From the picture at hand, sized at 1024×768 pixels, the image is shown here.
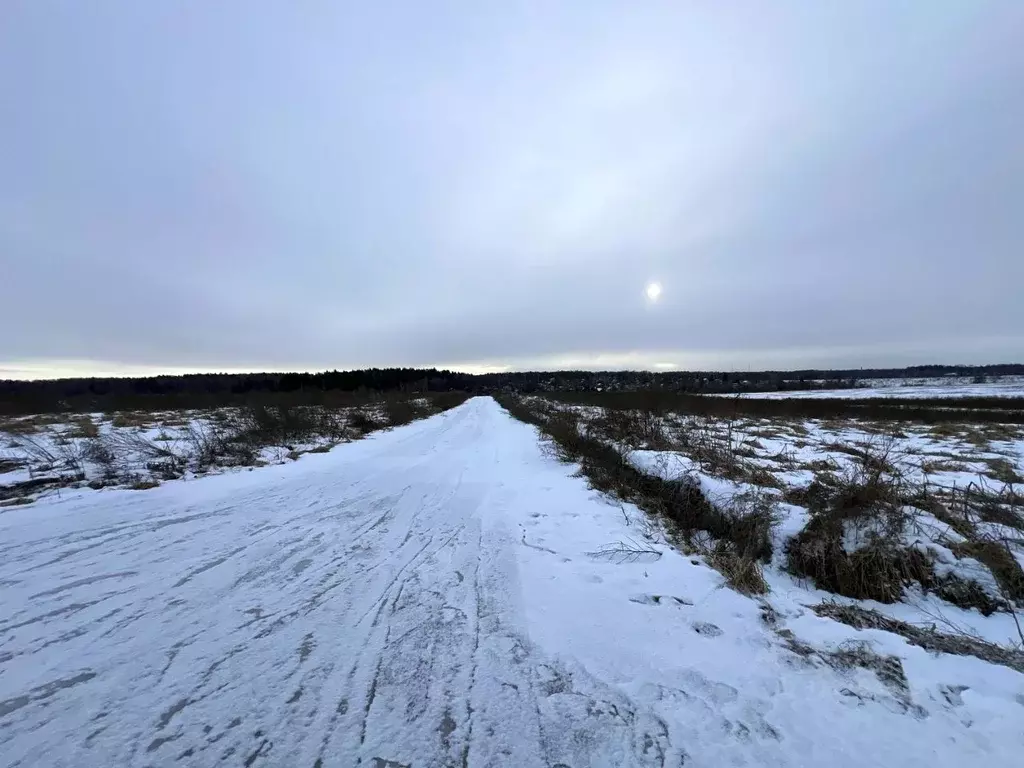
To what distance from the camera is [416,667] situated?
2.77 meters

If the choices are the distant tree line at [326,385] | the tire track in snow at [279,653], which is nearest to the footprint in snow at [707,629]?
the tire track in snow at [279,653]

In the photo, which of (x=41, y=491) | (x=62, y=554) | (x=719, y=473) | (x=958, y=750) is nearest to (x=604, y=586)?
(x=958, y=750)

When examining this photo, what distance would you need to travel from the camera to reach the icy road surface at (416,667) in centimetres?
217

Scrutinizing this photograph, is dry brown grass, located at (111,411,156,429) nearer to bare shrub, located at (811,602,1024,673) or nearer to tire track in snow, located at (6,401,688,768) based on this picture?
tire track in snow, located at (6,401,688,768)

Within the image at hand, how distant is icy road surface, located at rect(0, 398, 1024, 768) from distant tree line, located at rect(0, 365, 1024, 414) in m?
18.4

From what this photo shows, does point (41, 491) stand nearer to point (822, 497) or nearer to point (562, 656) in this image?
point (562, 656)

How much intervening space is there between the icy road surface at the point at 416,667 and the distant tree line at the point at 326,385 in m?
18.4

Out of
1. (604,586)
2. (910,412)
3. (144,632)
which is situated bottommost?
(910,412)

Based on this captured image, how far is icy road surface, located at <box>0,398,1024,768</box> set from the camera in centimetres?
217

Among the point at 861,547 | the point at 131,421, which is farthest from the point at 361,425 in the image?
the point at 861,547

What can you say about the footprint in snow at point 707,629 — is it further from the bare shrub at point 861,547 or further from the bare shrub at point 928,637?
the bare shrub at point 861,547

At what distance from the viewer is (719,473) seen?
25.7 ft

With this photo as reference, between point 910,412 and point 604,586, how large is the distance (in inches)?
1442

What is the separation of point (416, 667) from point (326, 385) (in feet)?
257
